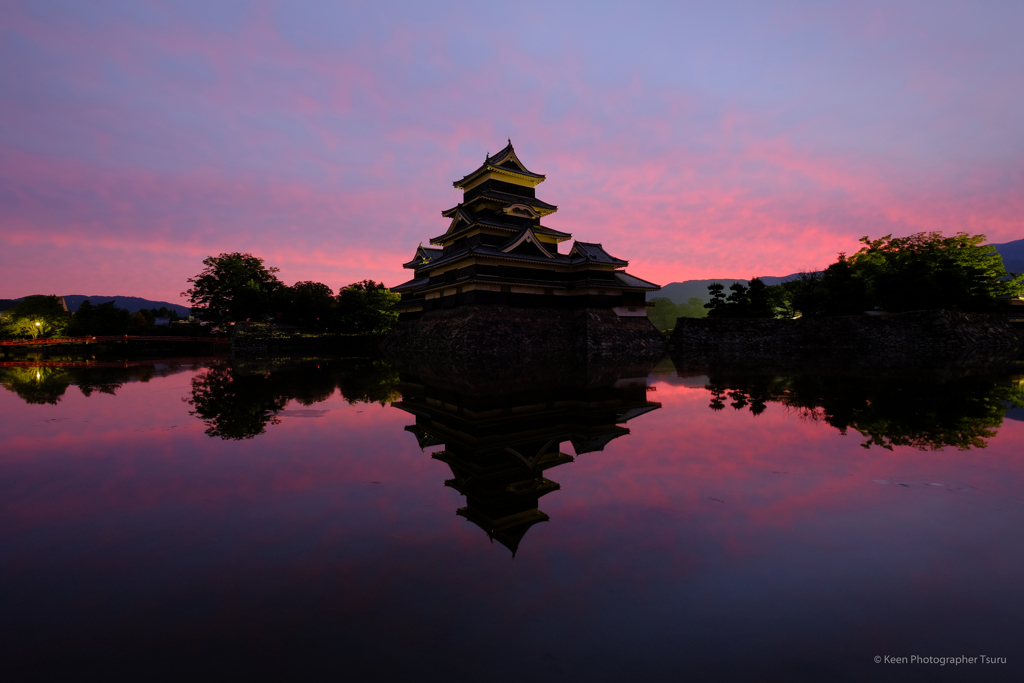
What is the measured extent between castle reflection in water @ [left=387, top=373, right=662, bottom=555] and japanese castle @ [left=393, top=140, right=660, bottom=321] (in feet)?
54.6

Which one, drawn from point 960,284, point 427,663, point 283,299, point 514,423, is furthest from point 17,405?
point 960,284

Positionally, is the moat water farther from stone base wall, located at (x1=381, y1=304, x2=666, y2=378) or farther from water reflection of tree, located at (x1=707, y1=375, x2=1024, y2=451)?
stone base wall, located at (x1=381, y1=304, x2=666, y2=378)

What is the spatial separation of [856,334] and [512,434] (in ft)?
125

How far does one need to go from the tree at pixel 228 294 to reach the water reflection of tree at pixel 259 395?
32.2 meters

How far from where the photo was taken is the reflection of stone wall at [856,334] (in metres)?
30.8

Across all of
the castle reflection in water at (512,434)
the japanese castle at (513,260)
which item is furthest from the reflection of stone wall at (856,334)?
the castle reflection in water at (512,434)

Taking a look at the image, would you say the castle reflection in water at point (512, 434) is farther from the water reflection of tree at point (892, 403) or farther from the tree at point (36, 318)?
the tree at point (36, 318)

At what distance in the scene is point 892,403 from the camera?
11188 mm

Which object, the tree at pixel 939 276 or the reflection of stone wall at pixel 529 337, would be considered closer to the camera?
the reflection of stone wall at pixel 529 337

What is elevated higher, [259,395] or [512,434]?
[259,395]

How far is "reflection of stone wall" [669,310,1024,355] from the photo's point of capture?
101ft

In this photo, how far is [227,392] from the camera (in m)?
14.9

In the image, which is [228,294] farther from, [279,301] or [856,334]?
[856,334]

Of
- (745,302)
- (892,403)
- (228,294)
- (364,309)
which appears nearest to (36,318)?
(228,294)
